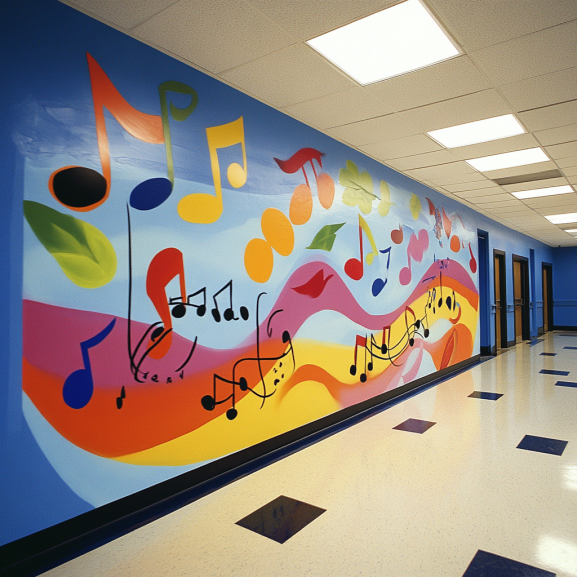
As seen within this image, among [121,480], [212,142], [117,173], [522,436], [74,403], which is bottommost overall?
[522,436]

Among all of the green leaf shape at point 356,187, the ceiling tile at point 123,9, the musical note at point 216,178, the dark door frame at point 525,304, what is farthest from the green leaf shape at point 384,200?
the dark door frame at point 525,304

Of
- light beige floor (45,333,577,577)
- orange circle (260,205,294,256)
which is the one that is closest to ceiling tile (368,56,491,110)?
orange circle (260,205,294,256)

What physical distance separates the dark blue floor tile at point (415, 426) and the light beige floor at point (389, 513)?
8cm

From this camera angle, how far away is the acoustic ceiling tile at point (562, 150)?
396 centimetres

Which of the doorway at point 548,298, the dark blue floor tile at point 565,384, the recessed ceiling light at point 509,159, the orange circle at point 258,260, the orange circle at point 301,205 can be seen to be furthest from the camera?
the doorway at point 548,298

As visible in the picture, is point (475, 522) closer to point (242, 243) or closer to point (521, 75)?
point (242, 243)

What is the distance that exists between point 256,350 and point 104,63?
6.24 feet

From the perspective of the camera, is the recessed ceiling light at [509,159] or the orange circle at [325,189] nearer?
the orange circle at [325,189]

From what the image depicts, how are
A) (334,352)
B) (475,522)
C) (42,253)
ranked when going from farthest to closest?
(334,352) → (475,522) → (42,253)

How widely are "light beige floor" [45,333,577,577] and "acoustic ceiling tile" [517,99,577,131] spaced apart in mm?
2499

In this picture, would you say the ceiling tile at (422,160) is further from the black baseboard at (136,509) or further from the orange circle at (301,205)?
the black baseboard at (136,509)

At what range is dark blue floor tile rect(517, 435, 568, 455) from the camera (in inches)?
116

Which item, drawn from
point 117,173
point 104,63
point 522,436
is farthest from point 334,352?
point 104,63

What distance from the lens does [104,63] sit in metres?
2.14
